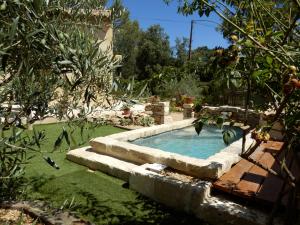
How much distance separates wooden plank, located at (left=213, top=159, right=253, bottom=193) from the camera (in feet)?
19.9

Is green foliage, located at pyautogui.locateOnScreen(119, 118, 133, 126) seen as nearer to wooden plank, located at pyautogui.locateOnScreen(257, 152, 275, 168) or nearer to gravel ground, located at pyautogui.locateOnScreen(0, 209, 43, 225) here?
wooden plank, located at pyautogui.locateOnScreen(257, 152, 275, 168)

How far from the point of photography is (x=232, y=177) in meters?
6.61

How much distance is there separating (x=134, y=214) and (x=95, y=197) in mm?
1033

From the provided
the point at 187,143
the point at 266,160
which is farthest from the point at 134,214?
the point at 187,143

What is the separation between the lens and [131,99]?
286 centimetres

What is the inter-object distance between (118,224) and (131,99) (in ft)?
10.4

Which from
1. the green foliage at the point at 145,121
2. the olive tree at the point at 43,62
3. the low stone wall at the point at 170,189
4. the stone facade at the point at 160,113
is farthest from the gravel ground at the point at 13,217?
the stone facade at the point at 160,113

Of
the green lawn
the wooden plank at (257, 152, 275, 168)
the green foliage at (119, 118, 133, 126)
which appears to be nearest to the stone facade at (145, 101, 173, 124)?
the green foliage at (119, 118, 133, 126)

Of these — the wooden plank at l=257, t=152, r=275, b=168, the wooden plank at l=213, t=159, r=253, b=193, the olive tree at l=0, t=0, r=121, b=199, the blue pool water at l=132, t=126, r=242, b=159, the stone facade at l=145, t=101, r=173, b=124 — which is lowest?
the blue pool water at l=132, t=126, r=242, b=159

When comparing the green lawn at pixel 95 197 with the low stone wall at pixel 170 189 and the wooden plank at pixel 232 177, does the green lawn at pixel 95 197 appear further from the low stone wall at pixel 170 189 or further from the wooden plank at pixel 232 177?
the wooden plank at pixel 232 177

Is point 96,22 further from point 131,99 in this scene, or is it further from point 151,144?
point 151,144

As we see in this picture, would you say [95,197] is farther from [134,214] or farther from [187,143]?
[187,143]

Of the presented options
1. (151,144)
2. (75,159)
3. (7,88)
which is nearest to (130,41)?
(151,144)

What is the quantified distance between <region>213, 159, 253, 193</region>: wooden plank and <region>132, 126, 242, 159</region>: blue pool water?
423cm
